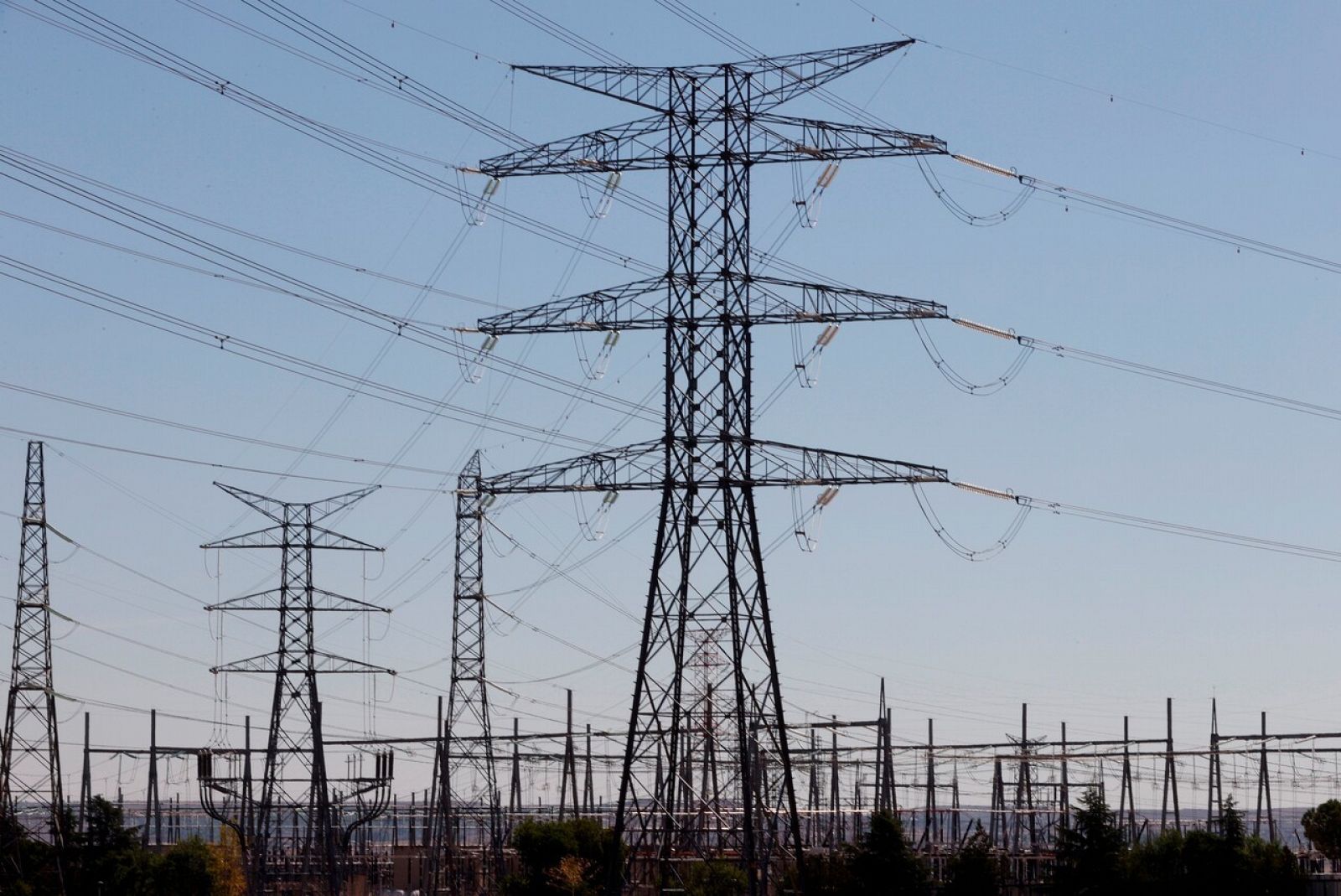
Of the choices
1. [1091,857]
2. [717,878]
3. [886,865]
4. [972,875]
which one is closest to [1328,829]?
[1091,857]

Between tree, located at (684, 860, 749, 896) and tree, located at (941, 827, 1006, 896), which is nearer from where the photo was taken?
tree, located at (684, 860, 749, 896)

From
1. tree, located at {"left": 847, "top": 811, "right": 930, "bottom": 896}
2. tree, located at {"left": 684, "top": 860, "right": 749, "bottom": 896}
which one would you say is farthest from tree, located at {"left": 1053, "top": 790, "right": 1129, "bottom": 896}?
tree, located at {"left": 684, "top": 860, "right": 749, "bottom": 896}

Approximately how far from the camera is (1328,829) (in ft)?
240

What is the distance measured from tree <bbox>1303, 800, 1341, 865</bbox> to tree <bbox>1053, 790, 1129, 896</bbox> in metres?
25.0

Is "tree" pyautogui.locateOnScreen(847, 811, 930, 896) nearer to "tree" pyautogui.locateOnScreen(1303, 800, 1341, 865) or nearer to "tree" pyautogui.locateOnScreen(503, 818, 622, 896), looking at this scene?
"tree" pyautogui.locateOnScreen(503, 818, 622, 896)

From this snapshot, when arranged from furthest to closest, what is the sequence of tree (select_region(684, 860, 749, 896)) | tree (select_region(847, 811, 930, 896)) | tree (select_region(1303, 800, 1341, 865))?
tree (select_region(1303, 800, 1341, 865)) < tree (select_region(847, 811, 930, 896)) < tree (select_region(684, 860, 749, 896))

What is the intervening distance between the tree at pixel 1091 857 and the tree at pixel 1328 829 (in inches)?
984

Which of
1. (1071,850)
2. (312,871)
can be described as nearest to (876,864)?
(1071,850)

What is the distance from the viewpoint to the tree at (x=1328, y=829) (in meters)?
72.5

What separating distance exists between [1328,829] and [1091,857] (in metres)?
26.6

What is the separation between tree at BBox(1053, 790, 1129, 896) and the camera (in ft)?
166

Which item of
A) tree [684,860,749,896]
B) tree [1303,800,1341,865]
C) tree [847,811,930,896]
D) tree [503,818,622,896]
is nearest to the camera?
tree [684,860,749,896]

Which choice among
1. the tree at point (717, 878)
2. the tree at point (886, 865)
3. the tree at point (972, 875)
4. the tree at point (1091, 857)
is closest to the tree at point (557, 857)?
the tree at point (717, 878)

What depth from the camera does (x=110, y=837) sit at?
68438 mm
